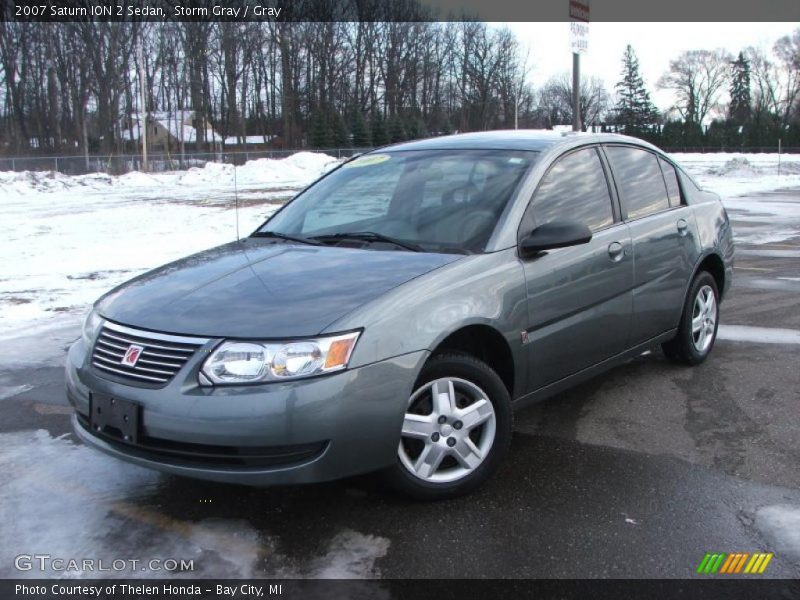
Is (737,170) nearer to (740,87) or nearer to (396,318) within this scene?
(396,318)

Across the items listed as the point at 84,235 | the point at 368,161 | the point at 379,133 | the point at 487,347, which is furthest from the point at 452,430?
the point at 379,133

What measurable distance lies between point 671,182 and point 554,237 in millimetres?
1991

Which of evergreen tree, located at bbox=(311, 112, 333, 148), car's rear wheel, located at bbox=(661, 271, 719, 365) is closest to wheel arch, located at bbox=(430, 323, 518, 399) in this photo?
car's rear wheel, located at bbox=(661, 271, 719, 365)

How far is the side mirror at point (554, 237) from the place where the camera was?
3787 mm

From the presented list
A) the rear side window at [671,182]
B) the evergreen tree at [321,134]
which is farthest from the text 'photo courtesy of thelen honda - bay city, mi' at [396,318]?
the evergreen tree at [321,134]

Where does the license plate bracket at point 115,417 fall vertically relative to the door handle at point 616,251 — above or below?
below

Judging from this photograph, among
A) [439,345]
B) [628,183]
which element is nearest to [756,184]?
[628,183]

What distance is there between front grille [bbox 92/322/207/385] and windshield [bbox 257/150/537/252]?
121 centimetres

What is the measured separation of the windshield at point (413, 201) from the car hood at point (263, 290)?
0.27m

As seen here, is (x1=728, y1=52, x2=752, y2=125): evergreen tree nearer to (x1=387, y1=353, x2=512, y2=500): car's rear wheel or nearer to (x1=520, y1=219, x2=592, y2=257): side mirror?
(x1=520, y1=219, x2=592, y2=257): side mirror

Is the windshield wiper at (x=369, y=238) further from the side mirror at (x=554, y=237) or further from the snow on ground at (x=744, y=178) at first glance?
the snow on ground at (x=744, y=178)

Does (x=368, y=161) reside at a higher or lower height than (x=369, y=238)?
higher

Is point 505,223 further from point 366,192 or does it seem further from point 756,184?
point 756,184

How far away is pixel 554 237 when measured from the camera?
12.4ft
